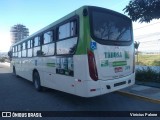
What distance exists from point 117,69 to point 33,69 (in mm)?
5356

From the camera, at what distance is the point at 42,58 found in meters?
9.38

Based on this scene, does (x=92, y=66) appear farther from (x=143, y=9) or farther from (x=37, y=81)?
(x=143, y=9)

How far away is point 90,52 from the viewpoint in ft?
19.8

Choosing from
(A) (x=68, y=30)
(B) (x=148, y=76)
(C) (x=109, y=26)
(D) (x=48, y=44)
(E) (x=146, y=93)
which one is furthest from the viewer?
(B) (x=148, y=76)

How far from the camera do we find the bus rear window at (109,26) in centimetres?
636

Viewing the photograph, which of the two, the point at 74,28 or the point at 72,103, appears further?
the point at 72,103

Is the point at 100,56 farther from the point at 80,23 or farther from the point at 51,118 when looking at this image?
the point at 51,118

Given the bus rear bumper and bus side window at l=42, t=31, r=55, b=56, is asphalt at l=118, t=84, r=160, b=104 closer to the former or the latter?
the bus rear bumper

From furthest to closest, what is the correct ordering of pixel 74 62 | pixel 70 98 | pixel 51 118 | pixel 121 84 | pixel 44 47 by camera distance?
pixel 44 47, pixel 70 98, pixel 121 84, pixel 74 62, pixel 51 118

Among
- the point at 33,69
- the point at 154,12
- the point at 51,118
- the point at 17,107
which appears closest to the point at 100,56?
the point at 51,118

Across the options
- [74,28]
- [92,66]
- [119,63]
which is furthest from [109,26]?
[92,66]

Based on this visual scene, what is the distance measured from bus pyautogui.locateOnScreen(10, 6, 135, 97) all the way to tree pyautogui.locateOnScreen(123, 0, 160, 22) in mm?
5735

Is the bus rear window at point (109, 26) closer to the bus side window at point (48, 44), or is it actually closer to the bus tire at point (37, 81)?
the bus side window at point (48, 44)

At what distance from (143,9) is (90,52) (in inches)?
334
